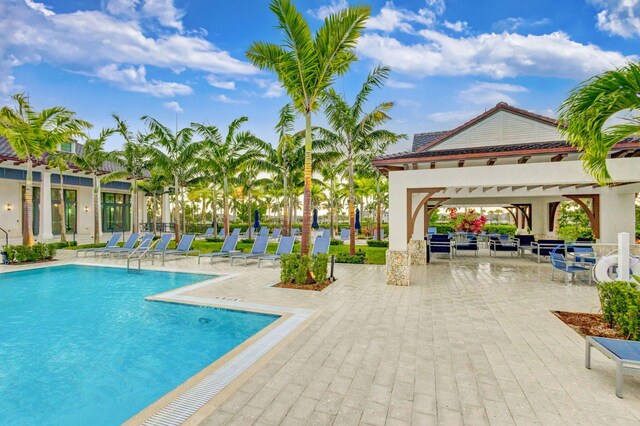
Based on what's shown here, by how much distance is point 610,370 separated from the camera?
3730 mm

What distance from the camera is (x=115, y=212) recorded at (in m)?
28.7

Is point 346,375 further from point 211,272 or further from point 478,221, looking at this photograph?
point 478,221

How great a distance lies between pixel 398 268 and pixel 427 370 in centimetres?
515

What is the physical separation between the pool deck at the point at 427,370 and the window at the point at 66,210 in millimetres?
24971

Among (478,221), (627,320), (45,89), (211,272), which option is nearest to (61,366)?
(211,272)

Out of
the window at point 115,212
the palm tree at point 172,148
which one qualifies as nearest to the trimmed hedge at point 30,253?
the palm tree at point 172,148

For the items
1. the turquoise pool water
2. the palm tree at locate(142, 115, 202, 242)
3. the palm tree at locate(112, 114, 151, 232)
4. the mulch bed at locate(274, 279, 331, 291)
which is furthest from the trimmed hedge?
the mulch bed at locate(274, 279, 331, 291)

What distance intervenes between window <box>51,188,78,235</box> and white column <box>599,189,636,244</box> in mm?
31915

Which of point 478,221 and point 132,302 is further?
point 478,221

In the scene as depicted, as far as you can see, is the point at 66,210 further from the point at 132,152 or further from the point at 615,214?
the point at 615,214

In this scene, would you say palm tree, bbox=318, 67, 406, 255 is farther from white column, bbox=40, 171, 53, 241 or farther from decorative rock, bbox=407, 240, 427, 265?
white column, bbox=40, 171, 53, 241

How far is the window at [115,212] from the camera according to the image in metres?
27.6

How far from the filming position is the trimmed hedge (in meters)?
13.0

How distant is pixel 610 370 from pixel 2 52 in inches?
999
